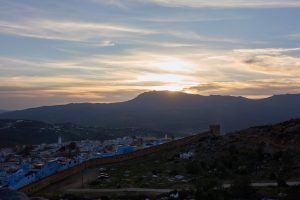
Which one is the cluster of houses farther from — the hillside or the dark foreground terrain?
the hillside

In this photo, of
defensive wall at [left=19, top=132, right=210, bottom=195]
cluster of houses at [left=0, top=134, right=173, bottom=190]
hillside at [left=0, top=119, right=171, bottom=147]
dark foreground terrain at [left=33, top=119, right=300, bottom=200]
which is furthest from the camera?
hillside at [left=0, top=119, right=171, bottom=147]

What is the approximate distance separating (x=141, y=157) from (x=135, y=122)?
491ft

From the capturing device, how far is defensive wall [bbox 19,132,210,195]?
3306cm

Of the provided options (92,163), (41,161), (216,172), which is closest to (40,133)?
(41,161)

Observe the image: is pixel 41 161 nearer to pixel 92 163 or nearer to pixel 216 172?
pixel 92 163

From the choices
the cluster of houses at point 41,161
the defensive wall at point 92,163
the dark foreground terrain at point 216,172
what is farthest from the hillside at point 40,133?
the dark foreground terrain at point 216,172

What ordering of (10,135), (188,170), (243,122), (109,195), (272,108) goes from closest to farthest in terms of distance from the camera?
(109,195) < (188,170) < (10,135) < (243,122) < (272,108)

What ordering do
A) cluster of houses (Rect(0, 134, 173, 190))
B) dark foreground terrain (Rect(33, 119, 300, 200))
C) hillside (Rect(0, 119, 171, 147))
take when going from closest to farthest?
dark foreground terrain (Rect(33, 119, 300, 200)) → cluster of houses (Rect(0, 134, 173, 190)) → hillside (Rect(0, 119, 171, 147))

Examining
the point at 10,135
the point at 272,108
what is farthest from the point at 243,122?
the point at 10,135

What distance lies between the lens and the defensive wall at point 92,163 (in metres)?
33.1

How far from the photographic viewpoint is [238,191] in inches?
1059

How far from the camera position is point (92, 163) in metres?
44.2

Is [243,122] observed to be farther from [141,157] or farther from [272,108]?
[141,157]

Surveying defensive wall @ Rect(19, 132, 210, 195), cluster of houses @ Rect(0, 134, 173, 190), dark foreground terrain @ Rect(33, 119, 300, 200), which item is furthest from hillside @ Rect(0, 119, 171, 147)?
dark foreground terrain @ Rect(33, 119, 300, 200)
